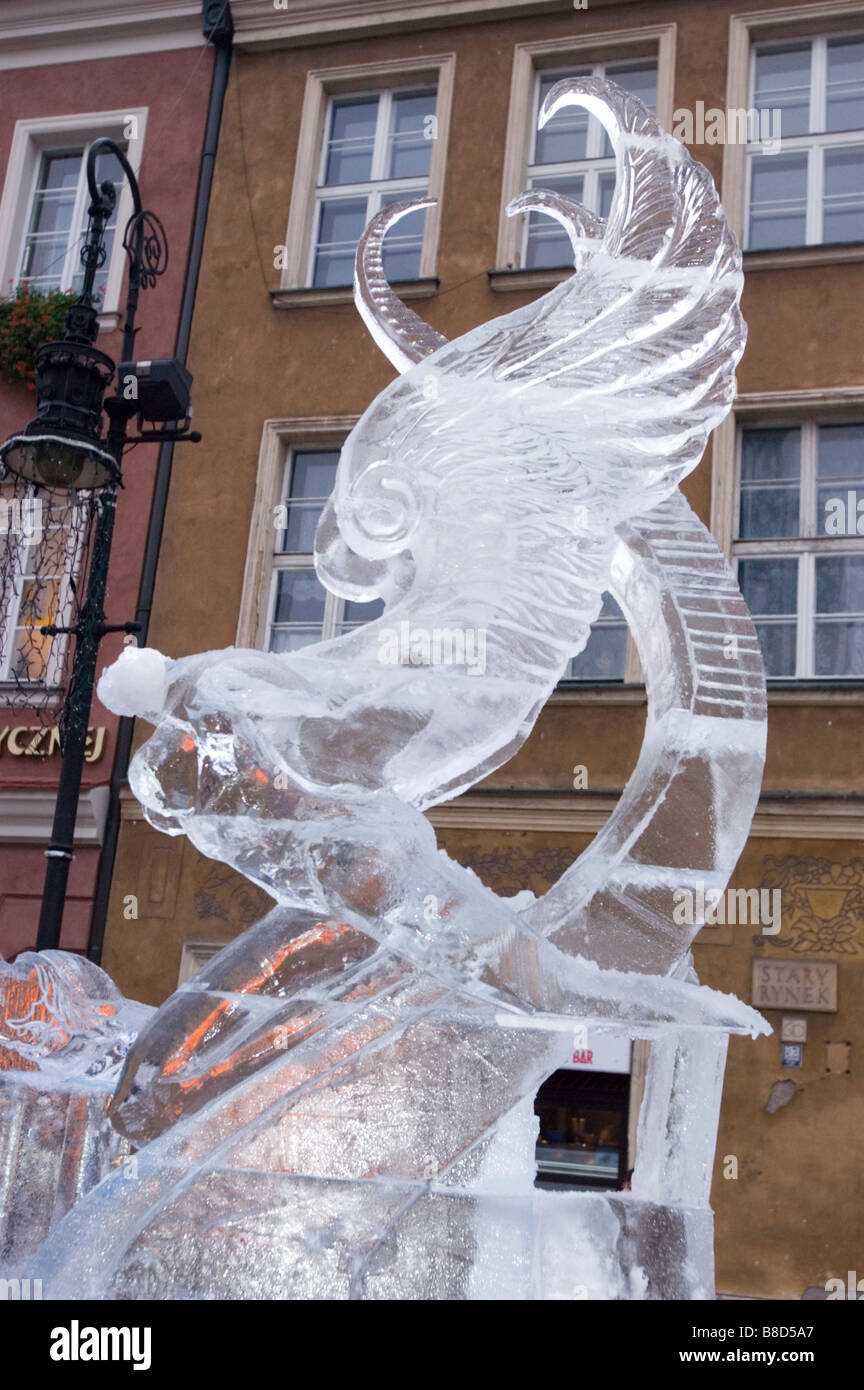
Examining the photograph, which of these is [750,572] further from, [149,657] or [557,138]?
[149,657]

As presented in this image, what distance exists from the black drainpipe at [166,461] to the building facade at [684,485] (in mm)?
86

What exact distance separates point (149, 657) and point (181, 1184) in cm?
77

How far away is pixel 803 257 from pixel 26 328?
5.20 metres

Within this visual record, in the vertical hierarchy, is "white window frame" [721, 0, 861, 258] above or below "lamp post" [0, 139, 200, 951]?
above

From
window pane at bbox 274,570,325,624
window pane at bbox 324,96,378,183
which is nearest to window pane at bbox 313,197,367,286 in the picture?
window pane at bbox 324,96,378,183

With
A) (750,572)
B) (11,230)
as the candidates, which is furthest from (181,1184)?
(11,230)

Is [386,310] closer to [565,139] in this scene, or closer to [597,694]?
[597,694]

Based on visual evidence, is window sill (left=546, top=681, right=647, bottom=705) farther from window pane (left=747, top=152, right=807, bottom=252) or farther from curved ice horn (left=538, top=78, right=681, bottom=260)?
curved ice horn (left=538, top=78, right=681, bottom=260)

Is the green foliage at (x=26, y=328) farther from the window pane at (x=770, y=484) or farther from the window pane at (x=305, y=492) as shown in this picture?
the window pane at (x=770, y=484)

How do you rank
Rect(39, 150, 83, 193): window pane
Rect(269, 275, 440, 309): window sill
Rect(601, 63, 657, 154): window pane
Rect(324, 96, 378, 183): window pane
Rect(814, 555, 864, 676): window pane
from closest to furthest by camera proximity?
Rect(814, 555, 864, 676): window pane < Rect(269, 275, 440, 309): window sill < Rect(601, 63, 657, 154): window pane < Rect(324, 96, 378, 183): window pane < Rect(39, 150, 83, 193): window pane

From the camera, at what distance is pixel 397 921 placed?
2090 millimetres

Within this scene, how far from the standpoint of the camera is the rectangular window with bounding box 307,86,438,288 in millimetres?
9867

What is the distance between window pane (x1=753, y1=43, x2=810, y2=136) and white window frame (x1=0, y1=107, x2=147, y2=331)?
14.5ft
